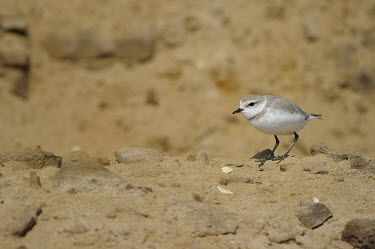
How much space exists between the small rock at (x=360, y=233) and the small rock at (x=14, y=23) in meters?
9.61

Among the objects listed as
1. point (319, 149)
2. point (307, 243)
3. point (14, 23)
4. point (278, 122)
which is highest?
Result: point (14, 23)

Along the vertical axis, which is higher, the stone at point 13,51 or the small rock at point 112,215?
the stone at point 13,51

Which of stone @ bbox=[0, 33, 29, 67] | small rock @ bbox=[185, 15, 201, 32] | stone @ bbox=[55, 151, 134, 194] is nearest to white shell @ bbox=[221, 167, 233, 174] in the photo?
stone @ bbox=[55, 151, 134, 194]

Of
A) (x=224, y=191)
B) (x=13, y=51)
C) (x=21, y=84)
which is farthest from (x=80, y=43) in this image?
(x=224, y=191)

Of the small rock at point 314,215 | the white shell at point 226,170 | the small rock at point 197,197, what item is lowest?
the small rock at point 314,215

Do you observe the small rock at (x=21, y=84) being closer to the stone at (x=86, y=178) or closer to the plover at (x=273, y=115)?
the plover at (x=273, y=115)

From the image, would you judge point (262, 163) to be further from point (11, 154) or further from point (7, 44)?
point (7, 44)

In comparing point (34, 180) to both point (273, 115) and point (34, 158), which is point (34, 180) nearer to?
point (34, 158)

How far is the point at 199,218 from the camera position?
13.9 feet

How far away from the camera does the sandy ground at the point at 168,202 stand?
3.95 meters

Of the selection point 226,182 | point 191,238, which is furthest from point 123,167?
point 191,238

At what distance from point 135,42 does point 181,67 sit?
4.01 feet

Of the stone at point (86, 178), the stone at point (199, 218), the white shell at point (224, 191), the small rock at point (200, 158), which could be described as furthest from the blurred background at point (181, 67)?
the stone at point (199, 218)

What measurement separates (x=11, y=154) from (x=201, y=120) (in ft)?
21.6
